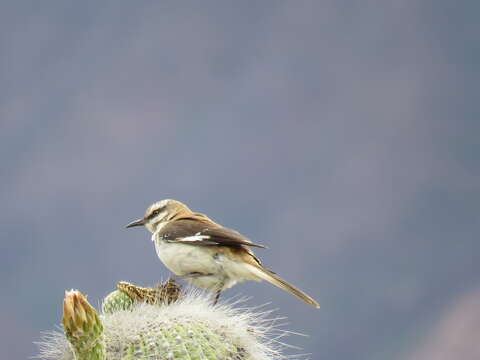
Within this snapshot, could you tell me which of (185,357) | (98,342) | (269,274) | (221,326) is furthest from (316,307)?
(98,342)

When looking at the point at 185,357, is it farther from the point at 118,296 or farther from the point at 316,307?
the point at 316,307

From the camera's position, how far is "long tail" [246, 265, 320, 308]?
20.0ft

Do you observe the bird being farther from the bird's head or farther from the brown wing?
the bird's head

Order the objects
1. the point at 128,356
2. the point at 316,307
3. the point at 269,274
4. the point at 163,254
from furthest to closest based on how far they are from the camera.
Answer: the point at 163,254, the point at 269,274, the point at 316,307, the point at 128,356

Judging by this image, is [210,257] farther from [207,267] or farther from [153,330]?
[153,330]

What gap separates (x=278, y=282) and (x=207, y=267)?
27.8 inches

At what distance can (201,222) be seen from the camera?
6.78 metres

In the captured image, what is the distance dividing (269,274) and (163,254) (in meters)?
1.14

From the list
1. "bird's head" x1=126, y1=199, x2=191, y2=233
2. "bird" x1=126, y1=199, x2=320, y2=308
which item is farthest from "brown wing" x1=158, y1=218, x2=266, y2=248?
"bird's head" x1=126, y1=199, x2=191, y2=233

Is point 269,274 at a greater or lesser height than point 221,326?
greater

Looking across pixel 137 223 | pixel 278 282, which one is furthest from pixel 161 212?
pixel 278 282

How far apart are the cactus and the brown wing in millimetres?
953

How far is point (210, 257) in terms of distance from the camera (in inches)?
255

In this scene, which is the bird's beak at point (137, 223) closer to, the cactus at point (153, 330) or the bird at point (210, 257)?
the bird at point (210, 257)
